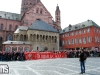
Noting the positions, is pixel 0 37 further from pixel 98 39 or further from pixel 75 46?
pixel 98 39

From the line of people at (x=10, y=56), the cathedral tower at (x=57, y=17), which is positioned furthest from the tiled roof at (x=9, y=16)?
the line of people at (x=10, y=56)

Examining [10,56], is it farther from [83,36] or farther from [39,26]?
[83,36]

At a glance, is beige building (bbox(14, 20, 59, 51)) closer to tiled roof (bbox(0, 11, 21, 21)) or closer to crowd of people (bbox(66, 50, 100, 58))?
tiled roof (bbox(0, 11, 21, 21))

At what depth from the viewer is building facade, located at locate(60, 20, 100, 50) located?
162 ft

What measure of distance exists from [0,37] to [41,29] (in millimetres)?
18287

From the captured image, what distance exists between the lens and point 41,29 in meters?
53.8

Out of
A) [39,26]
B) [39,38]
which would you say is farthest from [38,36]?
[39,26]

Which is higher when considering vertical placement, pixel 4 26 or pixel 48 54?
pixel 4 26

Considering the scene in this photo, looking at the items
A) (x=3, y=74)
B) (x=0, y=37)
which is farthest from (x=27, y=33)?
(x=3, y=74)

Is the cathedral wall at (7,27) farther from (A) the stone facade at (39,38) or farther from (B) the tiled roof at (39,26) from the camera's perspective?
(B) the tiled roof at (39,26)

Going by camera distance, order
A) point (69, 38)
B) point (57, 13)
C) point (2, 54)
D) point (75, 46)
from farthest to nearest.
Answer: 1. point (57, 13)
2. point (69, 38)
3. point (75, 46)
4. point (2, 54)

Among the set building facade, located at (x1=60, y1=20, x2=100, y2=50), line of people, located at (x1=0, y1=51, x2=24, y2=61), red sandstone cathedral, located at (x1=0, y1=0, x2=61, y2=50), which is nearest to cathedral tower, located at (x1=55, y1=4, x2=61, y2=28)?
red sandstone cathedral, located at (x1=0, y1=0, x2=61, y2=50)

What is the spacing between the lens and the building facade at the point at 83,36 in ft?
162

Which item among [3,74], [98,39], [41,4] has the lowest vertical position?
[3,74]
